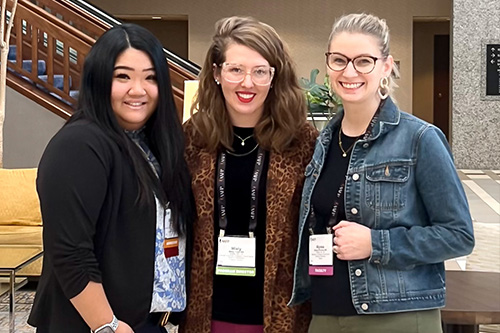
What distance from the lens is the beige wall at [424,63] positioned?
1675 centimetres

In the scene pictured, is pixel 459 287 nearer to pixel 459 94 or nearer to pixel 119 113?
pixel 119 113

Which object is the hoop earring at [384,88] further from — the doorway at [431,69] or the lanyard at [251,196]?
the doorway at [431,69]

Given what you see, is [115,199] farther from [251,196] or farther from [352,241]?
[352,241]

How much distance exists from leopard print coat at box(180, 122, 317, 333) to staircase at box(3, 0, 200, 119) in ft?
16.7

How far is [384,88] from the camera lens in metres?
1.85

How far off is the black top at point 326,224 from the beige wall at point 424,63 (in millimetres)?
15753

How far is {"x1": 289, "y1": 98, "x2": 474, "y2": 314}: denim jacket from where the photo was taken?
1678mm

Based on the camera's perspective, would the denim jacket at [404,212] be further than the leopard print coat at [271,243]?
No

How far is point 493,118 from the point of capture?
39.4 ft

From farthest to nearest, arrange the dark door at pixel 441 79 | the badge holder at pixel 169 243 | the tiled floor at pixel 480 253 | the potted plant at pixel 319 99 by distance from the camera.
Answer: the dark door at pixel 441 79
the potted plant at pixel 319 99
the tiled floor at pixel 480 253
the badge holder at pixel 169 243

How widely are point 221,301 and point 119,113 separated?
2.17 ft

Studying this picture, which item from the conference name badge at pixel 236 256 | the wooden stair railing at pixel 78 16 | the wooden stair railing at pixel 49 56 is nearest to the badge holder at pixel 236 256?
the conference name badge at pixel 236 256

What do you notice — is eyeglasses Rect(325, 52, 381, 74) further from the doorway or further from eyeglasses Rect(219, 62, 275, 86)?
the doorway

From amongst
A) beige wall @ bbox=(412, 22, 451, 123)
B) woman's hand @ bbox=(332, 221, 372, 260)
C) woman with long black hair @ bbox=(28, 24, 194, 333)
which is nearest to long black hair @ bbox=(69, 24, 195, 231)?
woman with long black hair @ bbox=(28, 24, 194, 333)
